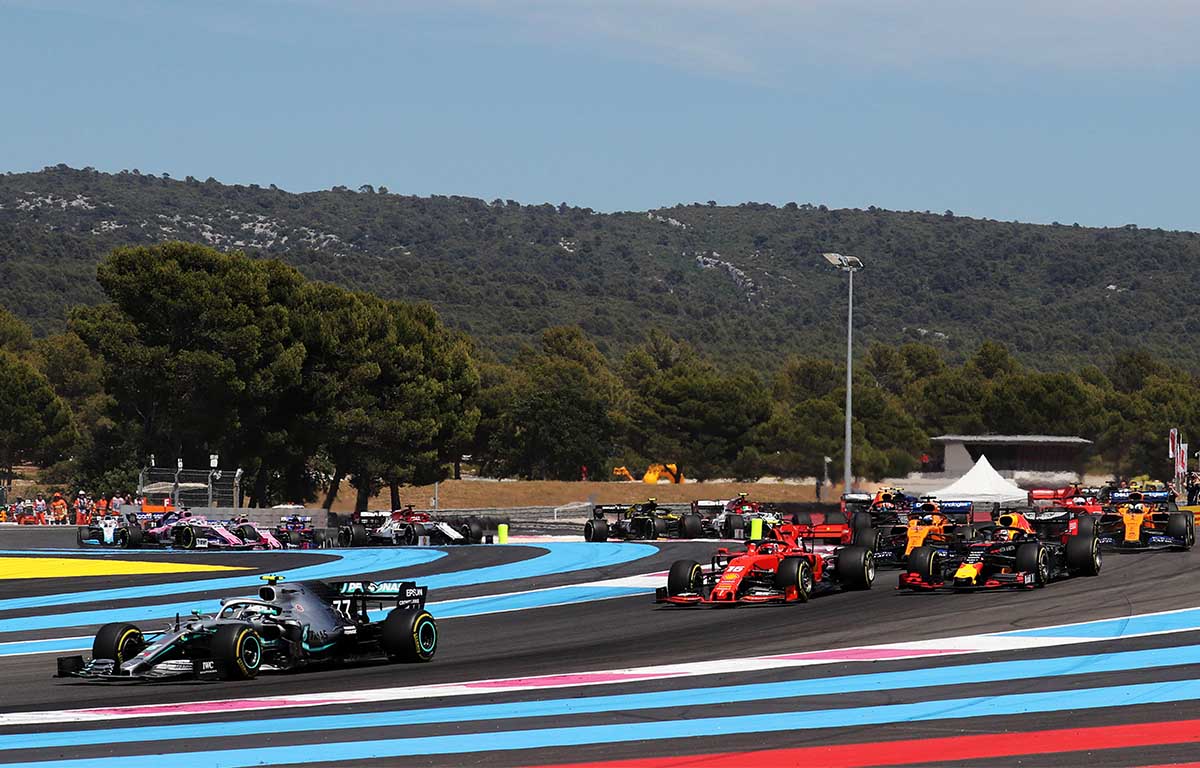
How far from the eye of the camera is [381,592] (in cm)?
1783

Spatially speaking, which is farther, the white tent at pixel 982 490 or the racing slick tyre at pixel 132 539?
the white tent at pixel 982 490

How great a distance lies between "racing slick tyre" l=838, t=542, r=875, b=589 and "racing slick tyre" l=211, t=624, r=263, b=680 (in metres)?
12.2

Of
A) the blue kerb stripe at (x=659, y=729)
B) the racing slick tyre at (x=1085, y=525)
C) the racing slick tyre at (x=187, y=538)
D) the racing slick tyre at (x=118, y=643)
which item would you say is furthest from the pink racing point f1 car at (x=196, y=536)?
the blue kerb stripe at (x=659, y=729)

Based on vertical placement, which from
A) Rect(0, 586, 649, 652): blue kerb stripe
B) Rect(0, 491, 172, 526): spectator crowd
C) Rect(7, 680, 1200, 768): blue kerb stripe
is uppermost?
Rect(7, 680, 1200, 768): blue kerb stripe

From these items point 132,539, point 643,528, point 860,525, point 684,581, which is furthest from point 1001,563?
point 132,539

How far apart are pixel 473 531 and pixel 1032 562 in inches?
1013

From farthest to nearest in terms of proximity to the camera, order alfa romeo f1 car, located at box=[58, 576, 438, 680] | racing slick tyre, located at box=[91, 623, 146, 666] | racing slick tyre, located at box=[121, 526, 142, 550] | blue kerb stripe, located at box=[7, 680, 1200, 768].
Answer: racing slick tyre, located at box=[121, 526, 142, 550] → racing slick tyre, located at box=[91, 623, 146, 666] → alfa romeo f1 car, located at box=[58, 576, 438, 680] → blue kerb stripe, located at box=[7, 680, 1200, 768]

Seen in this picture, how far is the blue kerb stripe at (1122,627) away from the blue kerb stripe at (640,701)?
5.45 ft

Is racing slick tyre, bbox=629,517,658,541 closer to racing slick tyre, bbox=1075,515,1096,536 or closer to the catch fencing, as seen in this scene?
the catch fencing

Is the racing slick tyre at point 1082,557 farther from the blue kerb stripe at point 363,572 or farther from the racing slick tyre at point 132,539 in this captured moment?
the racing slick tyre at point 132,539

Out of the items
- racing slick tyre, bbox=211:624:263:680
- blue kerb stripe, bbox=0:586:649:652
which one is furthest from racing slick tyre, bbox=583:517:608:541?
racing slick tyre, bbox=211:624:263:680

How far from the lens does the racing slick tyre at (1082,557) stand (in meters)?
26.6

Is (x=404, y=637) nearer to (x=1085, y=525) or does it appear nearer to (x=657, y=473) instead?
(x=1085, y=525)

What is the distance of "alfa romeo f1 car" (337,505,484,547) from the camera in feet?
152
